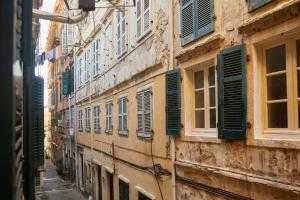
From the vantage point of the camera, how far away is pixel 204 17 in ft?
26.6

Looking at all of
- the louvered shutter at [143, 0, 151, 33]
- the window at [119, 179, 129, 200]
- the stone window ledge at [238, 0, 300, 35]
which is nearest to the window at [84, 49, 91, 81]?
the window at [119, 179, 129, 200]

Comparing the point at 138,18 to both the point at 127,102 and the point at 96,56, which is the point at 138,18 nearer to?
the point at 127,102

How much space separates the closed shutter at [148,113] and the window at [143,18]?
5.23 feet

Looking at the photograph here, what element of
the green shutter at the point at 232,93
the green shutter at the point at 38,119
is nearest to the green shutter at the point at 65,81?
the green shutter at the point at 232,93

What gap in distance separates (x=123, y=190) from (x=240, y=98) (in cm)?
919

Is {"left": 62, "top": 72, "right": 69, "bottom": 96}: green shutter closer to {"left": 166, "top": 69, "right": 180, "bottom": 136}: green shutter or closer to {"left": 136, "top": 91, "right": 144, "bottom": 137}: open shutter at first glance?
{"left": 136, "top": 91, "right": 144, "bottom": 137}: open shutter

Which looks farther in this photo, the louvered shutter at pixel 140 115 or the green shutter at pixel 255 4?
the louvered shutter at pixel 140 115

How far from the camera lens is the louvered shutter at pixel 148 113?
38.4 ft

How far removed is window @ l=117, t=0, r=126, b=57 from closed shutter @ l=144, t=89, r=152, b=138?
3202 millimetres

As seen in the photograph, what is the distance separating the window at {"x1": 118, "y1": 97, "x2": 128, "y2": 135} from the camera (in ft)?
48.8

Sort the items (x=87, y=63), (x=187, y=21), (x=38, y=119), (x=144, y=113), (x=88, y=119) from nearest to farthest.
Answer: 1. (x=38, y=119)
2. (x=187, y=21)
3. (x=144, y=113)
4. (x=88, y=119)
5. (x=87, y=63)

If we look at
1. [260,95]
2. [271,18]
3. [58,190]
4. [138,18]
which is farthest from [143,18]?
[58,190]

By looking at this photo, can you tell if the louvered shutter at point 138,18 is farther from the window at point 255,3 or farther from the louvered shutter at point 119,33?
the window at point 255,3

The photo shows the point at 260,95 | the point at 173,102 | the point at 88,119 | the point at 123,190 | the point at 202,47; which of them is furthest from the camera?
the point at 88,119
